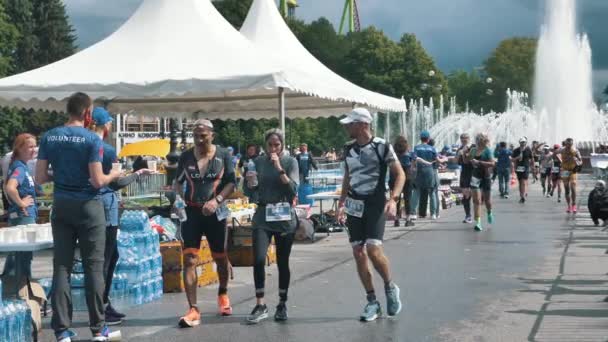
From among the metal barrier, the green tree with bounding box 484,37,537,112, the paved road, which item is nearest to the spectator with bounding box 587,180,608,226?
the paved road

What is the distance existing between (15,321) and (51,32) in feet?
277

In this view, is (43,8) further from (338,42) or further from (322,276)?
(322,276)

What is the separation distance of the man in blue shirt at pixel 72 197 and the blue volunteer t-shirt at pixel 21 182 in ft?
8.44

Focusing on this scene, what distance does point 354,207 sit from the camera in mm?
8664

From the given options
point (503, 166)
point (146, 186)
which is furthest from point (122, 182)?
point (503, 166)

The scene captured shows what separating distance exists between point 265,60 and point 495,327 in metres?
7.88

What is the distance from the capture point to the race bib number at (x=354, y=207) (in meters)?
8.62

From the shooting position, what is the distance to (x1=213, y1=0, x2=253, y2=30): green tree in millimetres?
65875

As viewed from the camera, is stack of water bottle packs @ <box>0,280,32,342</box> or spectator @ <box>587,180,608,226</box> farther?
spectator @ <box>587,180,608,226</box>

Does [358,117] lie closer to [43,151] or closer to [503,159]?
[43,151]

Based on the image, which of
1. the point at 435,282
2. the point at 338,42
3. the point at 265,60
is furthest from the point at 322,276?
the point at 338,42

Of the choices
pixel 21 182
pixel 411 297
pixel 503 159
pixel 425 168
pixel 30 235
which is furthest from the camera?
pixel 503 159

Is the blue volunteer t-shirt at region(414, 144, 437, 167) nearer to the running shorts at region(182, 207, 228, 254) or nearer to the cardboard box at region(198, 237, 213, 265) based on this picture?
the cardboard box at region(198, 237, 213, 265)

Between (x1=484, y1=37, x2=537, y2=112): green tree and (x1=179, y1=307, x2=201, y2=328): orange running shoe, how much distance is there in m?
111
